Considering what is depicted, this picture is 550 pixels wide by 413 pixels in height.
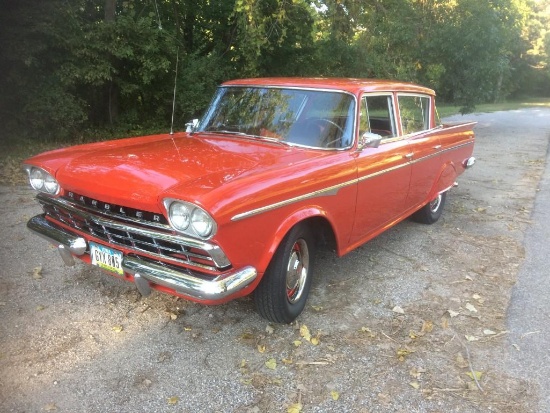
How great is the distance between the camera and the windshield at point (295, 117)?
12.5ft

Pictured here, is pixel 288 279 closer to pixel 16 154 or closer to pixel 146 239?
pixel 146 239

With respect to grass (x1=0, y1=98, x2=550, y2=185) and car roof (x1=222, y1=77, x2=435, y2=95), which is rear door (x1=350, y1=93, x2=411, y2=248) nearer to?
car roof (x1=222, y1=77, x2=435, y2=95)

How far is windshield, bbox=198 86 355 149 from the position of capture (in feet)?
12.5

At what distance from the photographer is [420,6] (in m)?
17.5

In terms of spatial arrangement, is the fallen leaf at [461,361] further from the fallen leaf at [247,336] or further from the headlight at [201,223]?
the headlight at [201,223]

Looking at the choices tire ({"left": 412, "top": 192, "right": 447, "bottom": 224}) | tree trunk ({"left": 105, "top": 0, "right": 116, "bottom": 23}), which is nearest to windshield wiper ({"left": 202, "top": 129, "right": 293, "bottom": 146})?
tire ({"left": 412, "top": 192, "right": 447, "bottom": 224})

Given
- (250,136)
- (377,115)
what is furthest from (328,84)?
(250,136)

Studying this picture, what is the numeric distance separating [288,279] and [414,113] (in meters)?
2.68

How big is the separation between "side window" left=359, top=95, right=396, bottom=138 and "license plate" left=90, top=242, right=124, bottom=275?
216 centimetres

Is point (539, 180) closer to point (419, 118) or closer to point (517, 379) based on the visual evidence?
point (419, 118)

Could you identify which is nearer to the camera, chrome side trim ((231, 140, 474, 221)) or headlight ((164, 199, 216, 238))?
headlight ((164, 199, 216, 238))

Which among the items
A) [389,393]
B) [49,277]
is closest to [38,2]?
[49,277]

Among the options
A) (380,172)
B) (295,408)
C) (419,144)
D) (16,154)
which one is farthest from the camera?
(16,154)

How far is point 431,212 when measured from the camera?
233 inches
